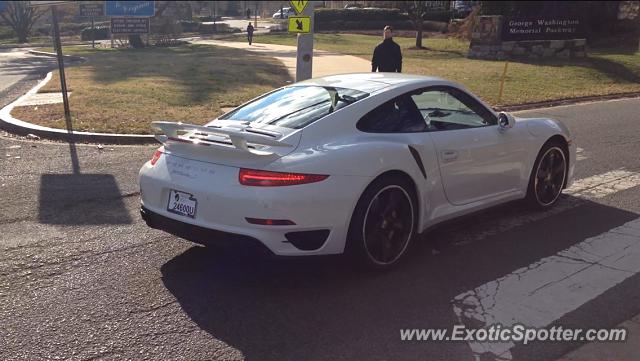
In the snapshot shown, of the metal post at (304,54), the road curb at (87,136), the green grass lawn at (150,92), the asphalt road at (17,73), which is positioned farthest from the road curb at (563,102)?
the asphalt road at (17,73)

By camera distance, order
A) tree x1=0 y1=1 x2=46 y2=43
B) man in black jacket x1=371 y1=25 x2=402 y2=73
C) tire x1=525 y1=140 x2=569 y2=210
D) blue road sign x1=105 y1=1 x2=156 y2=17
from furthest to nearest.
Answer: tree x1=0 y1=1 x2=46 y2=43
blue road sign x1=105 y1=1 x2=156 y2=17
man in black jacket x1=371 y1=25 x2=402 y2=73
tire x1=525 y1=140 x2=569 y2=210

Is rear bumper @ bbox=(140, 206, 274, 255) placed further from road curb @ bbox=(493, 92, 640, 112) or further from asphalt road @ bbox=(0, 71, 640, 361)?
road curb @ bbox=(493, 92, 640, 112)

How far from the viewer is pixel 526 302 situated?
412 centimetres

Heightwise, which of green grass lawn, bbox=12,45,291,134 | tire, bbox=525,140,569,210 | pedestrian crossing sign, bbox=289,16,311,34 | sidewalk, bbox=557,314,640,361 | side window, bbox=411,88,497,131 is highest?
pedestrian crossing sign, bbox=289,16,311,34

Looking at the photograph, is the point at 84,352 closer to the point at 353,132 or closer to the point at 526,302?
the point at 353,132

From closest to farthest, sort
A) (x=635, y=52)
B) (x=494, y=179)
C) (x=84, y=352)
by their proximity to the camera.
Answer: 1. (x=84, y=352)
2. (x=494, y=179)
3. (x=635, y=52)

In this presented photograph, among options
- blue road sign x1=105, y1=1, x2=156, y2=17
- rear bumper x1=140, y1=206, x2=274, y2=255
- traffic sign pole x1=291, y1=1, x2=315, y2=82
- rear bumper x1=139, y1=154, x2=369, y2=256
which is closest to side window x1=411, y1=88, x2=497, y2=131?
rear bumper x1=139, y1=154, x2=369, y2=256

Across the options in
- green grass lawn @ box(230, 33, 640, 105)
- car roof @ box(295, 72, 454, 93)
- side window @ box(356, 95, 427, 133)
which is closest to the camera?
side window @ box(356, 95, 427, 133)

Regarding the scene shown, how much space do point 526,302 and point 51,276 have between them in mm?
3269

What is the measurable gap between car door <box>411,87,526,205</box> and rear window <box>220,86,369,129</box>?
65 centimetres

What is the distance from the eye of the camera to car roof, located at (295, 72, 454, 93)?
16.4 ft

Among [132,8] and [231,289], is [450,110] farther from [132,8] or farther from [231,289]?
[132,8]

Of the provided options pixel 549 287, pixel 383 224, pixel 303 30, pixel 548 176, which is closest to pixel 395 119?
pixel 383 224

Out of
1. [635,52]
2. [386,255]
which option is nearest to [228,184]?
[386,255]
